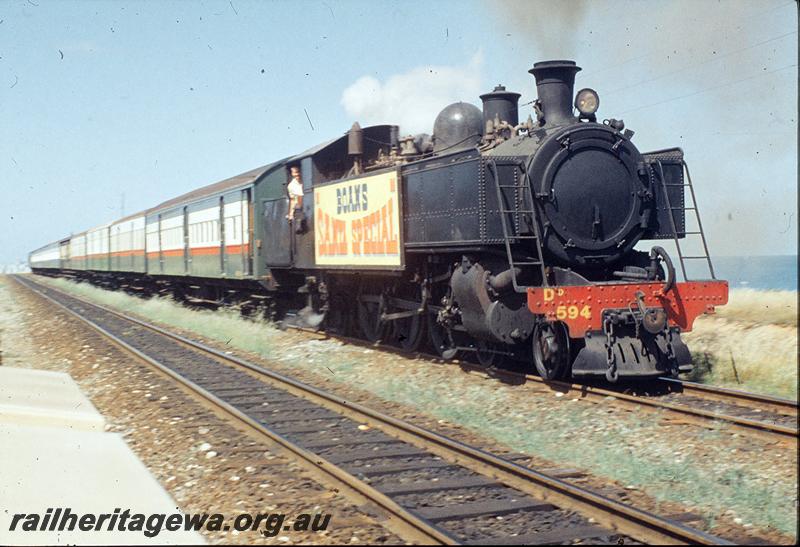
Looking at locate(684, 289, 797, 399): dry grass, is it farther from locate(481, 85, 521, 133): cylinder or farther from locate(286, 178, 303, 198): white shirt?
locate(286, 178, 303, 198): white shirt

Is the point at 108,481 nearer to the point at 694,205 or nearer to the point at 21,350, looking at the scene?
the point at 694,205

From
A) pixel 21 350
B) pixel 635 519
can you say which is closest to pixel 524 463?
pixel 635 519

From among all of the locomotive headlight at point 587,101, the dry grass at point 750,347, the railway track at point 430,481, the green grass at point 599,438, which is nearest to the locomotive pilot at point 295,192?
the green grass at point 599,438

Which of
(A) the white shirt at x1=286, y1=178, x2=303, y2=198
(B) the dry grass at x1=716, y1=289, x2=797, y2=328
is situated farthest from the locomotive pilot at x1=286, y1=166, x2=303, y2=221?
(B) the dry grass at x1=716, y1=289, x2=797, y2=328

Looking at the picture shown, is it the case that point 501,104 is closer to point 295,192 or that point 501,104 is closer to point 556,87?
point 556,87

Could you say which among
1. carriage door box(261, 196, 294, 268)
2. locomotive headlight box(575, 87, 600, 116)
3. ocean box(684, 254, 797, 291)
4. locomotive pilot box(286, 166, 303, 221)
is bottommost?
ocean box(684, 254, 797, 291)

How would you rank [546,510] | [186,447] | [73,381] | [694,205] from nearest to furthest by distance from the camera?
[546,510]
[186,447]
[694,205]
[73,381]

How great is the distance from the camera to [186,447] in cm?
674

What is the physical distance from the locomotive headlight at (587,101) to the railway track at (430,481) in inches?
169

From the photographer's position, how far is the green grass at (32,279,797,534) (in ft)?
16.7

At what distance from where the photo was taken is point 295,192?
14.7m

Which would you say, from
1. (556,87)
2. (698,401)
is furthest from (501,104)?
(698,401)

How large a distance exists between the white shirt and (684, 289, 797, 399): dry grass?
6902 mm

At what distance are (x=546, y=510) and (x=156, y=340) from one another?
11.7 meters
